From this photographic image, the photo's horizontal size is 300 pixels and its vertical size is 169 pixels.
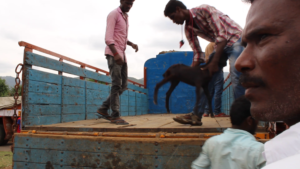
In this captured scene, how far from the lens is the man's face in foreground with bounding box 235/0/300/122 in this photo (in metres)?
0.56

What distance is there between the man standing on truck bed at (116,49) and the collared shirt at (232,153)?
1567 millimetres

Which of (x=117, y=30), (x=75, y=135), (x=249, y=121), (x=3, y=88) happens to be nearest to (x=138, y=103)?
(x=117, y=30)

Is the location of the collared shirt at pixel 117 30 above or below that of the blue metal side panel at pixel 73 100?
above

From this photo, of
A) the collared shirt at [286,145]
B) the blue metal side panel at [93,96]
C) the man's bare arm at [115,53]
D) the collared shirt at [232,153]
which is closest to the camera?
the collared shirt at [286,145]

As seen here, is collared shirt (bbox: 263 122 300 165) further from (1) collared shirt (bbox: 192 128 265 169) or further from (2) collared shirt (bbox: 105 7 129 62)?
(2) collared shirt (bbox: 105 7 129 62)

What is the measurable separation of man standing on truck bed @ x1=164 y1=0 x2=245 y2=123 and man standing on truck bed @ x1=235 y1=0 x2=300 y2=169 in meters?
1.89

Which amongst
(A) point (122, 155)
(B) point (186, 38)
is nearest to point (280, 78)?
(A) point (122, 155)

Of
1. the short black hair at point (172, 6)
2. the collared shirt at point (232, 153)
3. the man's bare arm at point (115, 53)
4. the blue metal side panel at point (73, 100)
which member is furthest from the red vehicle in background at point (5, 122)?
the collared shirt at point (232, 153)

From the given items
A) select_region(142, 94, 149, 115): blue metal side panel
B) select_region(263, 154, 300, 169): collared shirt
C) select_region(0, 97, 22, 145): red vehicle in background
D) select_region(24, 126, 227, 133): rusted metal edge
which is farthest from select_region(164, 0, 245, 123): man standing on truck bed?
select_region(0, 97, 22, 145): red vehicle in background

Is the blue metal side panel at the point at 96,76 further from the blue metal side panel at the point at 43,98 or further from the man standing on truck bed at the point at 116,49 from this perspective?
the man standing on truck bed at the point at 116,49

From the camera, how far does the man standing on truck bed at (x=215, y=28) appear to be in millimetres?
2553

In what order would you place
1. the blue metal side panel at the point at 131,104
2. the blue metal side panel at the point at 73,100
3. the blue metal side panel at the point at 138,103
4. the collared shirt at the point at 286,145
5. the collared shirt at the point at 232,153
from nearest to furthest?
the collared shirt at the point at 286,145 < the collared shirt at the point at 232,153 < the blue metal side panel at the point at 73,100 < the blue metal side panel at the point at 131,104 < the blue metal side panel at the point at 138,103

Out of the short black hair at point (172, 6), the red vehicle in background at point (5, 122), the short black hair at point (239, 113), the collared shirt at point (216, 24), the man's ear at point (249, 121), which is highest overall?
the short black hair at point (172, 6)

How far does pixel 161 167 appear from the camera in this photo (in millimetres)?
1975
